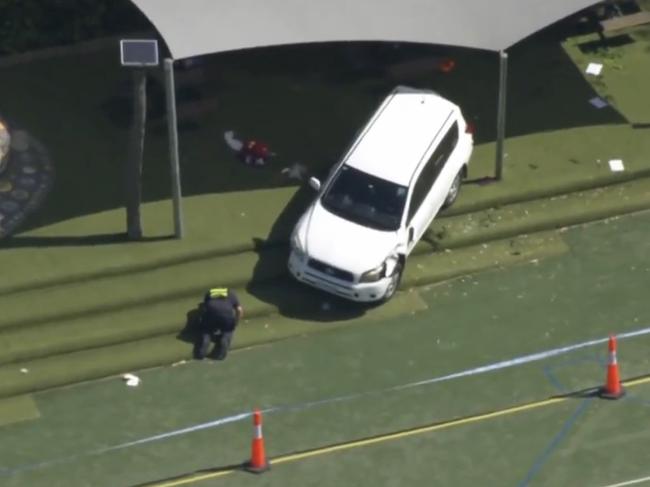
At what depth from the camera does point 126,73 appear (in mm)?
30000

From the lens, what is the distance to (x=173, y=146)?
87.4ft

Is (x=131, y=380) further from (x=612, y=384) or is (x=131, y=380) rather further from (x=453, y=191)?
(x=612, y=384)

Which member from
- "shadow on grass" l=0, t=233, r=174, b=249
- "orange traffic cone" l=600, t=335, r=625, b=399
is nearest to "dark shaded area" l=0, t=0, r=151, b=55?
"shadow on grass" l=0, t=233, r=174, b=249

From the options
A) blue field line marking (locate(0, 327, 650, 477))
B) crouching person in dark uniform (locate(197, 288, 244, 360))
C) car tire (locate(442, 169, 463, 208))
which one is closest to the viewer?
blue field line marking (locate(0, 327, 650, 477))

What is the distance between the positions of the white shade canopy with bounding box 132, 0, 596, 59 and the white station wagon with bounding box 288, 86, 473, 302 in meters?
1.04

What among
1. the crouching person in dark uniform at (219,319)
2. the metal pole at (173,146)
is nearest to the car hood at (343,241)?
the crouching person in dark uniform at (219,319)

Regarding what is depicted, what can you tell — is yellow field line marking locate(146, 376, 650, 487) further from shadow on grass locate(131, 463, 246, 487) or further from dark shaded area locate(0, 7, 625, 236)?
dark shaded area locate(0, 7, 625, 236)

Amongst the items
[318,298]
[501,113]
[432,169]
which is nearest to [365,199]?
[432,169]

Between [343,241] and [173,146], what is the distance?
2.46 meters

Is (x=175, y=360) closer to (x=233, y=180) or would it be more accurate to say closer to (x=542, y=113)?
(x=233, y=180)

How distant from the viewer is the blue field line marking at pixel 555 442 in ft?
79.7

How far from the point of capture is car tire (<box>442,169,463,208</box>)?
2815cm

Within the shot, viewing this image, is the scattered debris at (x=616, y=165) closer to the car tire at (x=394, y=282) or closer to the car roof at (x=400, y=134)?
the car roof at (x=400, y=134)

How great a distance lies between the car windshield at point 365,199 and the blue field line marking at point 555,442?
3406 mm
